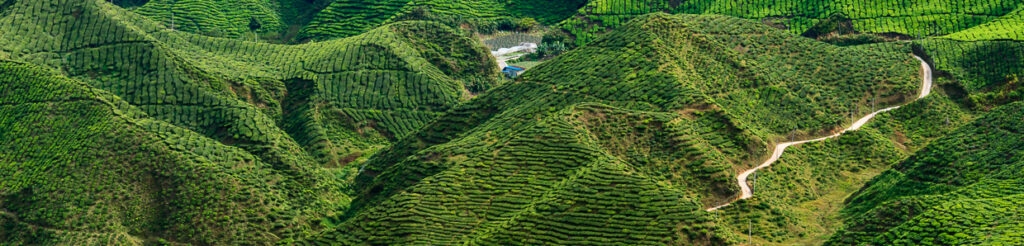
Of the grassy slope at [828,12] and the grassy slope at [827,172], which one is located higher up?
the grassy slope at [827,172]

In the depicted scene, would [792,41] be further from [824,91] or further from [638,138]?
[638,138]

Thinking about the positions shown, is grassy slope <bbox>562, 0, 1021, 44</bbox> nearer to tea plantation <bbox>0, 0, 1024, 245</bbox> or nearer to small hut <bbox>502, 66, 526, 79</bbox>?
tea plantation <bbox>0, 0, 1024, 245</bbox>

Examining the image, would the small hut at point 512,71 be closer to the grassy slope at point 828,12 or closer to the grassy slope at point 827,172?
the grassy slope at point 828,12

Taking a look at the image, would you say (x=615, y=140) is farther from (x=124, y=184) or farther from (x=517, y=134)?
(x=124, y=184)

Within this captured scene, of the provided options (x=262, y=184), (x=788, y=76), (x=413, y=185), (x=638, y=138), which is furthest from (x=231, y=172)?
(x=788, y=76)

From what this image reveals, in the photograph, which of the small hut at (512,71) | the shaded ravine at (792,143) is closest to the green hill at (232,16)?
the small hut at (512,71)

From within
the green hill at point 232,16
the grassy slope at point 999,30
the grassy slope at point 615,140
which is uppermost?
the grassy slope at point 615,140

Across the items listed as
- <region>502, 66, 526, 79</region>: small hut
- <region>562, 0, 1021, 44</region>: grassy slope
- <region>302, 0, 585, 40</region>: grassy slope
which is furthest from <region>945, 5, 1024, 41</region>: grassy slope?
<region>302, 0, 585, 40</region>: grassy slope
